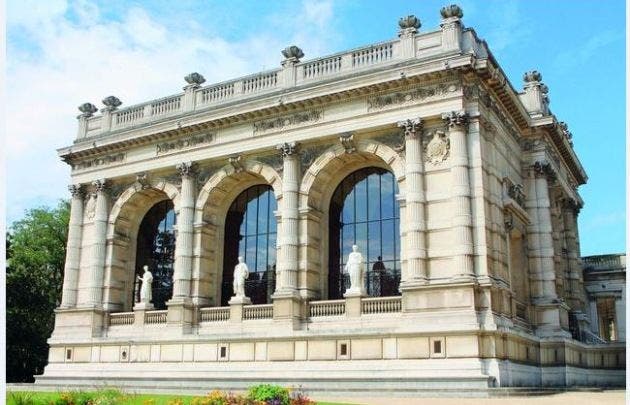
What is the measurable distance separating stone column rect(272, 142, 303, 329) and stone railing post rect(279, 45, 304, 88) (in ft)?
10.9

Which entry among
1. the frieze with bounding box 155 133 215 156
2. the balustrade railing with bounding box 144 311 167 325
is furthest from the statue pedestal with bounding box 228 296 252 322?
the frieze with bounding box 155 133 215 156

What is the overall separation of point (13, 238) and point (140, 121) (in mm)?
18594

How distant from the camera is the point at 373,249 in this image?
32.9 metres

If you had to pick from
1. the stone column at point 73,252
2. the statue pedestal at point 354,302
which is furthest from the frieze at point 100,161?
the statue pedestal at point 354,302

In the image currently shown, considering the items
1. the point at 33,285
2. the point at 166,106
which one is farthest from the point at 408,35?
the point at 33,285

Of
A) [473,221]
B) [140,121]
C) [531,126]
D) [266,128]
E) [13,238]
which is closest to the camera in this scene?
[473,221]

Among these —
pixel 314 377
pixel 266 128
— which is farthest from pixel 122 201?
pixel 314 377

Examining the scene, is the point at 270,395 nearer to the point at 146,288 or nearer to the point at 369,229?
the point at 369,229

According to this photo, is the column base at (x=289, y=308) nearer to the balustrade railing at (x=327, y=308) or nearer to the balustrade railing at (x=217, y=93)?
the balustrade railing at (x=327, y=308)

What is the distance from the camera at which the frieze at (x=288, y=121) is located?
33.1m

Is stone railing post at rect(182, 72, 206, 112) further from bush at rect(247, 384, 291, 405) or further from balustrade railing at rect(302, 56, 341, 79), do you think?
bush at rect(247, 384, 291, 405)

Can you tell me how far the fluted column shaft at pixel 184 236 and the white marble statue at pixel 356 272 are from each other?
8365mm

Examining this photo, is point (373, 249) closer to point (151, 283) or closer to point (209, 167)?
point (209, 167)

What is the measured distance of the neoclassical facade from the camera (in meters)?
28.7
